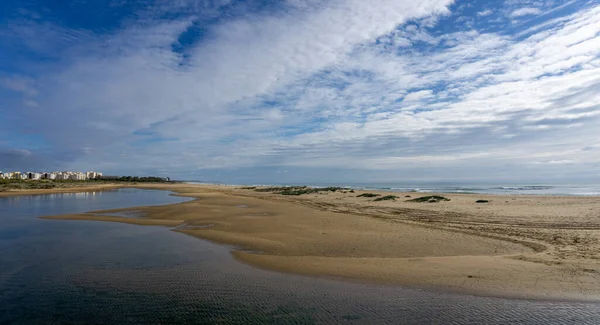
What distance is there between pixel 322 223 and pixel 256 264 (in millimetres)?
8443

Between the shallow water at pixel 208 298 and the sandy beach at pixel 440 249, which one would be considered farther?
the sandy beach at pixel 440 249

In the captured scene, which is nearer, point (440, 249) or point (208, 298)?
point (208, 298)

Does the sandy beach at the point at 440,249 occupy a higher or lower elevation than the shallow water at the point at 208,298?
higher

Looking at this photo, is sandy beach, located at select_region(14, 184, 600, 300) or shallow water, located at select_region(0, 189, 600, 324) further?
sandy beach, located at select_region(14, 184, 600, 300)

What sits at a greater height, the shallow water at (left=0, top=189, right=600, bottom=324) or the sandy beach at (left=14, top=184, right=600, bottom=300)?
the sandy beach at (left=14, top=184, right=600, bottom=300)

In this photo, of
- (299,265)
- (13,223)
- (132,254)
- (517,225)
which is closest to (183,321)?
(299,265)

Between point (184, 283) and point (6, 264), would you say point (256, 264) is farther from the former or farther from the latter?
point (6, 264)

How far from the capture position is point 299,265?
995cm

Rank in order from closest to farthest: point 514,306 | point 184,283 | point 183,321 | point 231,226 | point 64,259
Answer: point 183,321 < point 514,306 < point 184,283 < point 64,259 < point 231,226

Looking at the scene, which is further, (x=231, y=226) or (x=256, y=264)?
(x=231, y=226)

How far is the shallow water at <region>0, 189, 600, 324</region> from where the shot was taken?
6.28 m

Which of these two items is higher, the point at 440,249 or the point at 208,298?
the point at 440,249

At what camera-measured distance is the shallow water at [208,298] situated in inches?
247

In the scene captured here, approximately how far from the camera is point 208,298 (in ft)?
23.9
